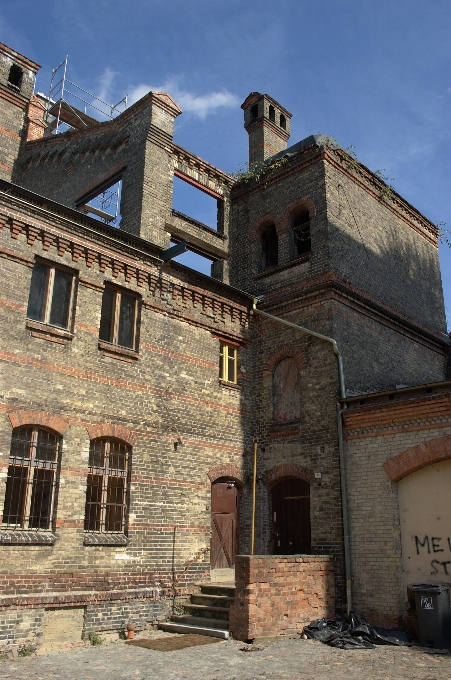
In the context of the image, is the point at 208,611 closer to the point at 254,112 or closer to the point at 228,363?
the point at 228,363

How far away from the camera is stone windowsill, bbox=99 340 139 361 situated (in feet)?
40.8

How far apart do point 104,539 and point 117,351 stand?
12.3 ft

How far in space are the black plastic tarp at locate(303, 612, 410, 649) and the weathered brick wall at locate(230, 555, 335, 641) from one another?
0.98 feet

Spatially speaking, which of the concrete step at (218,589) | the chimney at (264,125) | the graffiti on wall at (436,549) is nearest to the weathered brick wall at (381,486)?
the graffiti on wall at (436,549)

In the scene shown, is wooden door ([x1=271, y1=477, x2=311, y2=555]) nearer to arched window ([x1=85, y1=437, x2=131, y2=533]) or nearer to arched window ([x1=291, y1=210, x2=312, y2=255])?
arched window ([x1=85, y1=437, x2=131, y2=533])

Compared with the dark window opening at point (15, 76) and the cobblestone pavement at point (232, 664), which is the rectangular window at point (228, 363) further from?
the dark window opening at point (15, 76)

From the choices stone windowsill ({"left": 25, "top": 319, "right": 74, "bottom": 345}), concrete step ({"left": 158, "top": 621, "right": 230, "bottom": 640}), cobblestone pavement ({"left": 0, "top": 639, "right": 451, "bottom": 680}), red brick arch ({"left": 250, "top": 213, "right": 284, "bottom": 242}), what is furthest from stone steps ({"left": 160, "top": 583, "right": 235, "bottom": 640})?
red brick arch ({"left": 250, "top": 213, "right": 284, "bottom": 242})

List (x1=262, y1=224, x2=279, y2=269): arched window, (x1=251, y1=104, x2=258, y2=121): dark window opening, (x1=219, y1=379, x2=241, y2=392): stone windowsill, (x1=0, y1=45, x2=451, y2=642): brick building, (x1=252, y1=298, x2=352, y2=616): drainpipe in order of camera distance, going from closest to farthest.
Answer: (x1=0, y1=45, x2=451, y2=642): brick building < (x1=252, y1=298, x2=352, y2=616): drainpipe < (x1=219, y1=379, x2=241, y2=392): stone windowsill < (x1=262, y1=224, x2=279, y2=269): arched window < (x1=251, y1=104, x2=258, y2=121): dark window opening

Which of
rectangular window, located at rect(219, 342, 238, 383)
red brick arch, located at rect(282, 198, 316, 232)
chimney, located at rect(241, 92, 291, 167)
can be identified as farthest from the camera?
chimney, located at rect(241, 92, 291, 167)

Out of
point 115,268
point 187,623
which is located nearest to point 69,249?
point 115,268

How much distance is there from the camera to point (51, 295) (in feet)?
39.0

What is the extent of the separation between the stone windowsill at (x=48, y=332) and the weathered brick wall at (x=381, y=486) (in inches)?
249

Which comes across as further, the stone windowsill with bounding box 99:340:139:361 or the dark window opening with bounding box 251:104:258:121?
the dark window opening with bounding box 251:104:258:121

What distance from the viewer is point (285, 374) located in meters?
15.4
